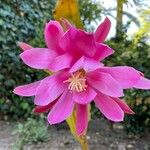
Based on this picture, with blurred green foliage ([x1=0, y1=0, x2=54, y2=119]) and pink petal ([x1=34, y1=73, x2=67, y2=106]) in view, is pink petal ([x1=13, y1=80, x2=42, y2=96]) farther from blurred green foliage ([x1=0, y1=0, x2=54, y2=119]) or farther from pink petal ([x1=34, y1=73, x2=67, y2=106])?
blurred green foliage ([x1=0, y1=0, x2=54, y2=119])

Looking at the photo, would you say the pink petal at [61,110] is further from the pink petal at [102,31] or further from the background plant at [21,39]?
the background plant at [21,39]

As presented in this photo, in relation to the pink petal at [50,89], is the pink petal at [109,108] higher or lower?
lower

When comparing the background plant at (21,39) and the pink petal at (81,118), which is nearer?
the pink petal at (81,118)

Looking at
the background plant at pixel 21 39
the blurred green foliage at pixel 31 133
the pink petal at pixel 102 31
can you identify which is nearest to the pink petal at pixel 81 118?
the pink petal at pixel 102 31

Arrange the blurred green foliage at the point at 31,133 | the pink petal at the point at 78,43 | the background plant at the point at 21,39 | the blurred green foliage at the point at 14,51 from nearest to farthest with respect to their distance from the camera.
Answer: the pink petal at the point at 78,43 → the blurred green foliage at the point at 31,133 → the background plant at the point at 21,39 → the blurred green foliage at the point at 14,51

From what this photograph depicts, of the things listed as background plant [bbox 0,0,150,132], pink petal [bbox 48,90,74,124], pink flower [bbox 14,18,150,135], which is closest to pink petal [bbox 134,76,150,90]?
pink flower [bbox 14,18,150,135]

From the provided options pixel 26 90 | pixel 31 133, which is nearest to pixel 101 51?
pixel 26 90

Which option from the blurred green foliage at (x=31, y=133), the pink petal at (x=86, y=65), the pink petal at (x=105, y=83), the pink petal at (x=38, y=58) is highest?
the pink petal at (x=38, y=58)
